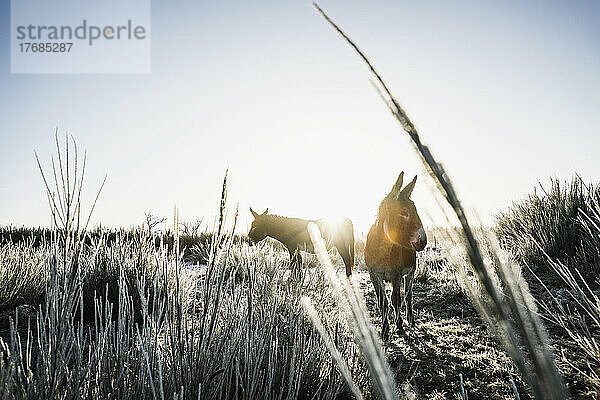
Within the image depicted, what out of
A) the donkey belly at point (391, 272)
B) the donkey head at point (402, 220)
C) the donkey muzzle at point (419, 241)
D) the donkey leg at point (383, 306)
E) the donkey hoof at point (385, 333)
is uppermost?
the donkey head at point (402, 220)

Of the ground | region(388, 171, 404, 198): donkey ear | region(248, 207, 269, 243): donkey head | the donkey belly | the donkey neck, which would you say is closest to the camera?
the ground

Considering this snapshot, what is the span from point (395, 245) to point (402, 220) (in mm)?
358

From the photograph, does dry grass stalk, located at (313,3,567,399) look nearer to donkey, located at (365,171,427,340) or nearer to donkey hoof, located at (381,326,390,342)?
donkey, located at (365,171,427,340)

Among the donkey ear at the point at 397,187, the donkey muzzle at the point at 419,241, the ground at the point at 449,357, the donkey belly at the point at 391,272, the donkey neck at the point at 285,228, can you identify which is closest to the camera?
the ground at the point at 449,357

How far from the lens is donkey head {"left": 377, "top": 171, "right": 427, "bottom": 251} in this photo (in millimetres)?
3604

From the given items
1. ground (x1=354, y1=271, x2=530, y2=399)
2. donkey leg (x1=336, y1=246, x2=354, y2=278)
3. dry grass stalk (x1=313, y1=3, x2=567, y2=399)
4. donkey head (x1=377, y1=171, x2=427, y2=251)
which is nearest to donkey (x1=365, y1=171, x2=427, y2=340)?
donkey head (x1=377, y1=171, x2=427, y2=251)

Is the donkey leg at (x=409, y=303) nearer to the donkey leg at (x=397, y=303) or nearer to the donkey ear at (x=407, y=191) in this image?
the donkey leg at (x=397, y=303)

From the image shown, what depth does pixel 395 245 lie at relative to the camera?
3920 mm

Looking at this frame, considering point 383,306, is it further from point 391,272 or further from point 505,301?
point 505,301

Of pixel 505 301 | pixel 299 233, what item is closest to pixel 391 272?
pixel 299 233

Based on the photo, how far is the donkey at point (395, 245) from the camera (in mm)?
3646

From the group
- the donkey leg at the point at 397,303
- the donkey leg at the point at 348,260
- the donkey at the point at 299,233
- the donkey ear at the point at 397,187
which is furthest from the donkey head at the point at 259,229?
the donkey ear at the point at 397,187

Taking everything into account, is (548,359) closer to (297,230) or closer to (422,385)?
(422,385)

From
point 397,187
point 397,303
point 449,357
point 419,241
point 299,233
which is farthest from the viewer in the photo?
point 299,233
